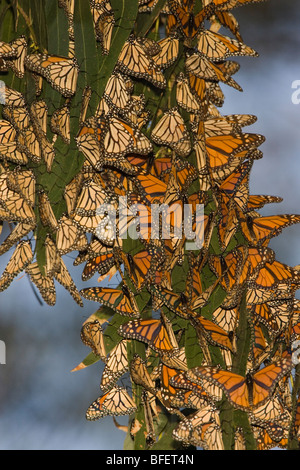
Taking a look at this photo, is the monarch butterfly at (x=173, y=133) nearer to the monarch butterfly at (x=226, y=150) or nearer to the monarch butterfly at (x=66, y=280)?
the monarch butterfly at (x=226, y=150)

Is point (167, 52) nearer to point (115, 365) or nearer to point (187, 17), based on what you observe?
point (187, 17)

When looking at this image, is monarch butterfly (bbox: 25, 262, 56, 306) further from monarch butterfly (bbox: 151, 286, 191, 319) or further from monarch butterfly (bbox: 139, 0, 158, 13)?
monarch butterfly (bbox: 139, 0, 158, 13)

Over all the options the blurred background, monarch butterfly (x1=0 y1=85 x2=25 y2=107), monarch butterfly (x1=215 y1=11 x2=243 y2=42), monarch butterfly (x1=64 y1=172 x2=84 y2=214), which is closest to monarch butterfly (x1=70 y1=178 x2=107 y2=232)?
monarch butterfly (x1=64 y1=172 x2=84 y2=214)

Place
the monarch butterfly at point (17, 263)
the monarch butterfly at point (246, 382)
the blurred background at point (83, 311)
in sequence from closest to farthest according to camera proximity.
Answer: the monarch butterfly at point (246, 382) → the monarch butterfly at point (17, 263) → the blurred background at point (83, 311)

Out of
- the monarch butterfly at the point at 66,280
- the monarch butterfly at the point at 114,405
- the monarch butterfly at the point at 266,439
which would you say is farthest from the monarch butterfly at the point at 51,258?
the monarch butterfly at the point at 266,439

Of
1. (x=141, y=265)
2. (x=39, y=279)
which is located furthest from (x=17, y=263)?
(x=141, y=265)

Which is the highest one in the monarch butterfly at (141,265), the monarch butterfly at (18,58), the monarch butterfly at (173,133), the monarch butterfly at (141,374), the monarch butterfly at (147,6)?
the monarch butterfly at (147,6)
